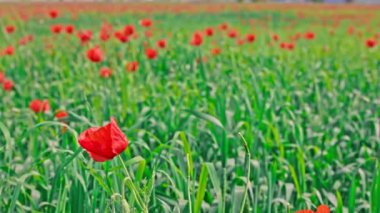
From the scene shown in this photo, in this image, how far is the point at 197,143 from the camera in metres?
3.48

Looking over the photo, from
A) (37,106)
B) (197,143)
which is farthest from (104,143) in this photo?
(37,106)

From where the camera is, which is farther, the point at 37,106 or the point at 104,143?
the point at 37,106

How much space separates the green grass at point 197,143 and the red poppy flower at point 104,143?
2.9 inches

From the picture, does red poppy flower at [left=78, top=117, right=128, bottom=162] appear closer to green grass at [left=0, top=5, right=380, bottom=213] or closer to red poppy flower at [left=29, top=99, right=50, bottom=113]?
green grass at [left=0, top=5, right=380, bottom=213]

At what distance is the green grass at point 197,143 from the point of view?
7.67ft

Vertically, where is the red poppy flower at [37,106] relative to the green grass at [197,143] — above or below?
above

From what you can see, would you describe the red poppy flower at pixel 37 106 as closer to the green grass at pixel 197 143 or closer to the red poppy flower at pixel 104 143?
the green grass at pixel 197 143

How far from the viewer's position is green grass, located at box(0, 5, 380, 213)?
7.67 feet

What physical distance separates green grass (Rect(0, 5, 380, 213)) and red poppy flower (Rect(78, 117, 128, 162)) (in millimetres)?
74

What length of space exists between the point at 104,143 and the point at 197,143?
189 centimetres

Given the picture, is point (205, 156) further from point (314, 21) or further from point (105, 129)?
point (314, 21)

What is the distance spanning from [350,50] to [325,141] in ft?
23.2

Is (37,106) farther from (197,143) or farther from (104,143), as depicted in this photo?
(104,143)

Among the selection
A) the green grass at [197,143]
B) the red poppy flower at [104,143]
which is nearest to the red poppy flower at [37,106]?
the green grass at [197,143]
